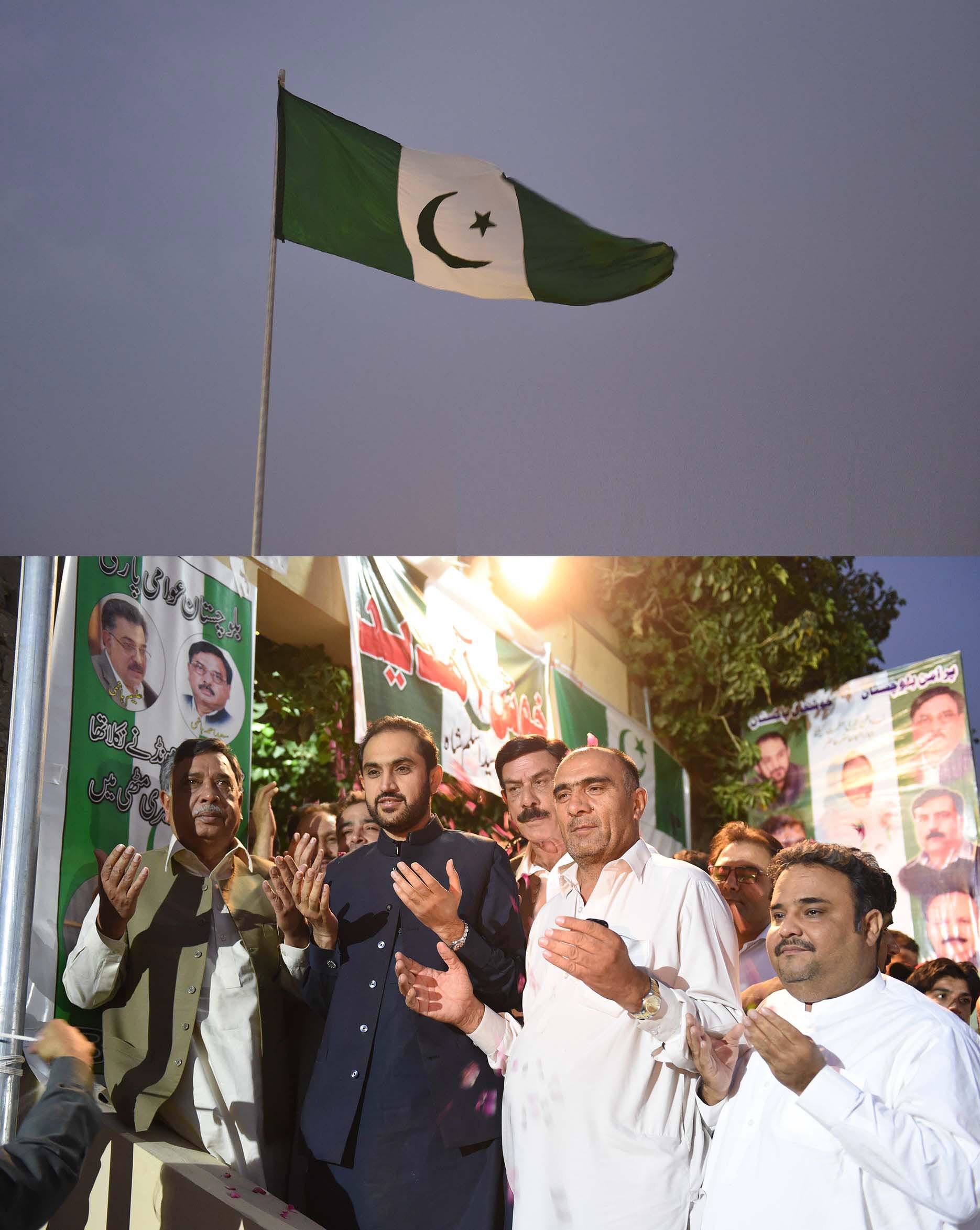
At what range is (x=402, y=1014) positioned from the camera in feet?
10.9

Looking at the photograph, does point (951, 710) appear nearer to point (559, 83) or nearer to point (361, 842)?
point (361, 842)

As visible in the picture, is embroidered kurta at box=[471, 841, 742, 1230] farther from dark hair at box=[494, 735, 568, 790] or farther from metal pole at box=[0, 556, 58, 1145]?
metal pole at box=[0, 556, 58, 1145]

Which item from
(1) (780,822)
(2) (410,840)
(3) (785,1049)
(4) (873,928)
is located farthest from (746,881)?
(2) (410,840)

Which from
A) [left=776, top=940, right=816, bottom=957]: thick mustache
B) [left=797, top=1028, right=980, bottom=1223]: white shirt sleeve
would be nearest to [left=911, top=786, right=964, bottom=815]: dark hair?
[left=776, top=940, right=816, bottom=957]: thick mustache

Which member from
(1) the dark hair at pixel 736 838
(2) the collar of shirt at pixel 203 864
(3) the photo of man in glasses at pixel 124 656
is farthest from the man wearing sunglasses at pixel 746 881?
(3) the photo of man in glasses at pixel 124 656

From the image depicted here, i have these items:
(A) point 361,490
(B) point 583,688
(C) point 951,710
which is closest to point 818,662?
(C) point 951,710

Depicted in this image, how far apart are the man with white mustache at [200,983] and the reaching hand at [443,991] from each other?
1.15 feet

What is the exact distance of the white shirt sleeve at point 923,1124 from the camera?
2457 millimetres

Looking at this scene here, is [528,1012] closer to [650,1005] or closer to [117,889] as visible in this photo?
[650,1005]

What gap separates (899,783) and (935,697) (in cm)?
30

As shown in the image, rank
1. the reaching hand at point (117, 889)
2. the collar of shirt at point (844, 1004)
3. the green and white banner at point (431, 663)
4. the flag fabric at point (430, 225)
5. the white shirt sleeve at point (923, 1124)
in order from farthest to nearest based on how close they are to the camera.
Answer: the flag fabric at point (430, 225) → the green and white banner at point (431, 663) → the reaching hand at point (117, 889) → the collar of shirt at point (844, 1004) → the white shirt sleeve at point (923, 1124)

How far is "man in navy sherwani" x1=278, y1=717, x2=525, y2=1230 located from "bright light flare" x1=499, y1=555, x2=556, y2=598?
56 cm

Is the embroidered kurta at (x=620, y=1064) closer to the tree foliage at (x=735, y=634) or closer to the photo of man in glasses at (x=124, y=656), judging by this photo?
the tree foliage at (x=735, y=634)

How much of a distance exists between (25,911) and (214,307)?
2690 mm
